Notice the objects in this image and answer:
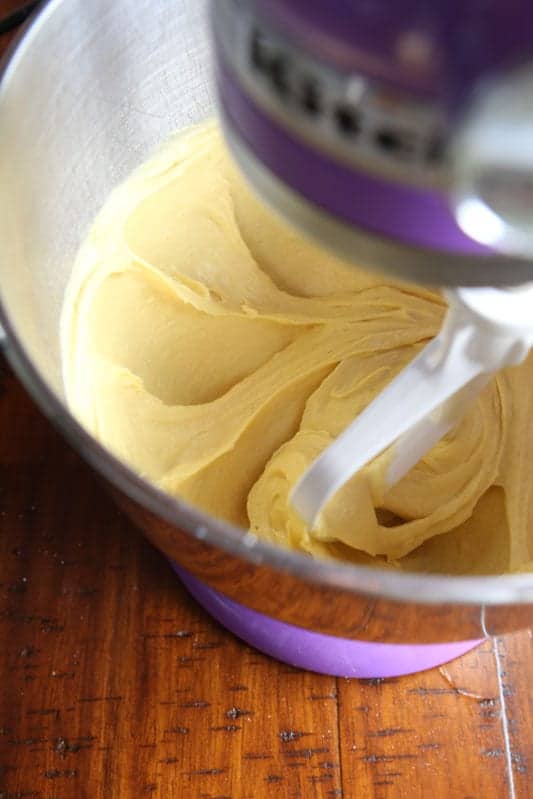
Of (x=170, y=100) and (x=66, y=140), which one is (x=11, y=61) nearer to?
(x=66, y=140)

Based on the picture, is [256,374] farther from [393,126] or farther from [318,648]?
[393,126]

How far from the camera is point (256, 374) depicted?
0.71 m

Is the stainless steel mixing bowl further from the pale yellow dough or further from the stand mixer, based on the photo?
the stand mixer

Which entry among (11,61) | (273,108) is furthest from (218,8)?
(11,61)

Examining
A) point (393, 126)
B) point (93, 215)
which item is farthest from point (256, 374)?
point (393, 126)

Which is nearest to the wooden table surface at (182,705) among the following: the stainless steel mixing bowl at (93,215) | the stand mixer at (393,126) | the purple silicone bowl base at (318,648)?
the purple silicone bowl base at (318,648)

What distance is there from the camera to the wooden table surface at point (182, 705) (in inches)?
24.9

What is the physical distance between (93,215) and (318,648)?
14.8 inches

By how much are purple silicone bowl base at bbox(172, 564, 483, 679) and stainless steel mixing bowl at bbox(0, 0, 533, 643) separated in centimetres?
8

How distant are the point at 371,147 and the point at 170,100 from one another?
478 mm

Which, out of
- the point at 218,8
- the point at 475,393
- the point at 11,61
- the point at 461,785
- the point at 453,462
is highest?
the point at 218,8

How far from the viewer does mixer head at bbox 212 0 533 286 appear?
273mm

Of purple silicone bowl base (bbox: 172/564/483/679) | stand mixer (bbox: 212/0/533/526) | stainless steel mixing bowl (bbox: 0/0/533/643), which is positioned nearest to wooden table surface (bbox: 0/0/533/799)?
purple silicone bowl base (bbox: 172/564/483/679)

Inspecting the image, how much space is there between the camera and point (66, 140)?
648 mm
